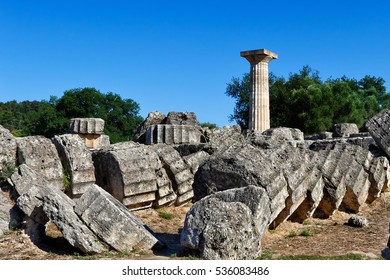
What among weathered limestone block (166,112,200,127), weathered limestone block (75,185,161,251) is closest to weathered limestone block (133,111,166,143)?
weathered limestone block (166,112,200,127)

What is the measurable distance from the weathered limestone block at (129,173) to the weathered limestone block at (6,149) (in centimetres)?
165

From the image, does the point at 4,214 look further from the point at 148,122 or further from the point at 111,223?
the point at 148,122

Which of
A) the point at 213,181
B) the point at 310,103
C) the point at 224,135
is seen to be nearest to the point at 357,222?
the point at 213,181

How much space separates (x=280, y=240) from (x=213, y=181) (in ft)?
4.51

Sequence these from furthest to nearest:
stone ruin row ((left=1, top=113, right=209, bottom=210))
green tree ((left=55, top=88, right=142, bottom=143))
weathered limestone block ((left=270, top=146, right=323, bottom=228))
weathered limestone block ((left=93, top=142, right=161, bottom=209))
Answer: green tree ((left=55, top=88, right=142, bottom=143)), weathered limestone block ((left=93, top=142, right=161, bottom=209)), stone ruin row ((left=1, top=113, right=209, bottom=210)), weathered limestone block ((left=270, top=146, right=323, bottom=228))

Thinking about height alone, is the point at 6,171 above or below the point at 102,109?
below

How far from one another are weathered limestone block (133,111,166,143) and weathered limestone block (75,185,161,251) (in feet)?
29.5

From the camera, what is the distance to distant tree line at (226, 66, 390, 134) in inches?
1347

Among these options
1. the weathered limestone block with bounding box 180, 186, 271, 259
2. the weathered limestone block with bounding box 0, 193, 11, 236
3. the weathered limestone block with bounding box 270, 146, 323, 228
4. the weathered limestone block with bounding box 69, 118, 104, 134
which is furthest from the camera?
the weathered limestone block with bounding box 69, 118, 104, 134

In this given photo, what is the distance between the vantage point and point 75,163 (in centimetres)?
945

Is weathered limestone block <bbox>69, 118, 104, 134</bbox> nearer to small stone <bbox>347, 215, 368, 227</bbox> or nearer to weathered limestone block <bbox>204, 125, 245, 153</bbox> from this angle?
weathered limestone block <bbox>204, 125, 245, 153</bbox>

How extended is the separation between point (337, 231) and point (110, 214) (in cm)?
403

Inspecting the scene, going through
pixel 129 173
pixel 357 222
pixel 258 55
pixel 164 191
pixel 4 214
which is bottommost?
pixel 357 222
